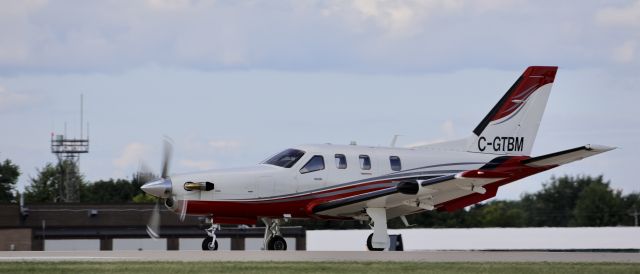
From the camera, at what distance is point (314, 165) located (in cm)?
3250

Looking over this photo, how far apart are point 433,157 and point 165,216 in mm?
25981

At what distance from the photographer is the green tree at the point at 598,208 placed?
7225 cm

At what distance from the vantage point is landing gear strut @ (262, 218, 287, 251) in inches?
1265

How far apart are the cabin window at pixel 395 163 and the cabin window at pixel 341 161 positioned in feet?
4.49

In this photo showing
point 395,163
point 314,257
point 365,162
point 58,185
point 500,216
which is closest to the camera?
point 314,257

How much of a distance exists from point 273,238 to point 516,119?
870 centimetres

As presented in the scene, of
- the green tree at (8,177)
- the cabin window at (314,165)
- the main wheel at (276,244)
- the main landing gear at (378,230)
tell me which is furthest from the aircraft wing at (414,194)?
the green tree at (8,177)

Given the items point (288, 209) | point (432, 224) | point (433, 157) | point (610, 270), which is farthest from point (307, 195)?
point (432, 224)

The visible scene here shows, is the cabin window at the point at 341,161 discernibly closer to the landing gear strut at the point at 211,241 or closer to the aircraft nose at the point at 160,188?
the landing gear strut at the point at 211,241

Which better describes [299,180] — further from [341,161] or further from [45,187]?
[45,187]

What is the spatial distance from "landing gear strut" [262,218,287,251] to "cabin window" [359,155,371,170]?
111 inches

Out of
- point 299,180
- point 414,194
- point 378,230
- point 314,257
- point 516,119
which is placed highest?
point 516,119

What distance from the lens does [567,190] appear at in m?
82.6

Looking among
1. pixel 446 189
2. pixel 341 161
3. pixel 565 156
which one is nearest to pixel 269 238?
pixel 341 161
